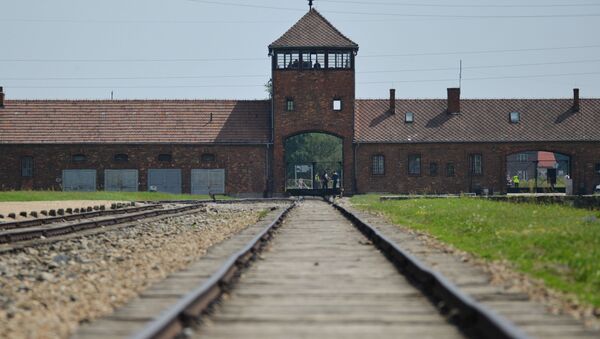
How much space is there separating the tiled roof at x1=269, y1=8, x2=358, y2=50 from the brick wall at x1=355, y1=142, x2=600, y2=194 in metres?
6.20

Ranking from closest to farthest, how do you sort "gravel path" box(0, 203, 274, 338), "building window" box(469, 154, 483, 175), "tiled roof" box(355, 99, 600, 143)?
"gravel path" box(0, 203, 274, 338) → "building window" box(469, 154, 483, 175) → "tiled roof" box(355, 99, 600, 143)

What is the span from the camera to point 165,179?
5091 cm

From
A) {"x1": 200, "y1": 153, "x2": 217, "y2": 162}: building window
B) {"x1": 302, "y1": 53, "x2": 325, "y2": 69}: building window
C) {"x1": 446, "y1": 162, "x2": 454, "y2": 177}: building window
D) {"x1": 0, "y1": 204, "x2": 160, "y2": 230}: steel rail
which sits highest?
{"x1": 302, "y1": 53, "x2": 325, "y2": 69}: building window

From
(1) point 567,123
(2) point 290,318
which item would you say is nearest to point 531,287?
(2) point 290,318

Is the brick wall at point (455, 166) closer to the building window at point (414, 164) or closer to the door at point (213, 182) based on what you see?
the building window at point (414, 164)

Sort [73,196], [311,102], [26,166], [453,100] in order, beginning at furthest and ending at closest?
[453,100], [311,102], [26,166], [73,196]

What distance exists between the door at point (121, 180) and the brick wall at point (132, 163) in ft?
0.94

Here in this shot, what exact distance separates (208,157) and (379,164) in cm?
998

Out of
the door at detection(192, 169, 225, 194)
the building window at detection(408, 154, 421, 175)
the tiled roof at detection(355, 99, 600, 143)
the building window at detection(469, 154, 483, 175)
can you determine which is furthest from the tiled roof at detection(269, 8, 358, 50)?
the building window at detection(469, 154, 483, 175)

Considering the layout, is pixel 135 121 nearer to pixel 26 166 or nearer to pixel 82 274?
pixel 26 166

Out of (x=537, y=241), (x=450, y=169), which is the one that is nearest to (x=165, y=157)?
(x=450, y=169)

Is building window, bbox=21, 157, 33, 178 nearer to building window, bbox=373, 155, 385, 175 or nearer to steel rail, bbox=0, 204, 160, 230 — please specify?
building window, bbox=373, 155, 385, 175

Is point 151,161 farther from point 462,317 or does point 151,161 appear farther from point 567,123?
point 462,317

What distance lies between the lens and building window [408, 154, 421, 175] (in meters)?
52.6
